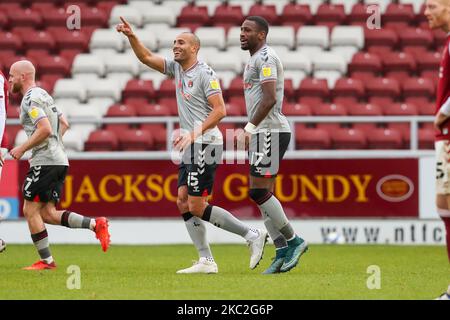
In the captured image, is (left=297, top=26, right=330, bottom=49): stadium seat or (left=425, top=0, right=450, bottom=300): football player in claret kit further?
(left=297, top=26, right=330, bottom=49): stadium seat

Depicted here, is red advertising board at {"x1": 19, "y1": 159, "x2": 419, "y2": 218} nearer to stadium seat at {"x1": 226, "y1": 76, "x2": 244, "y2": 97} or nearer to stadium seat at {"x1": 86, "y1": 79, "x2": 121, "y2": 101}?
stadium seat at {"x1": 226, "y1": 76, "x2": 244, "y2": 97}

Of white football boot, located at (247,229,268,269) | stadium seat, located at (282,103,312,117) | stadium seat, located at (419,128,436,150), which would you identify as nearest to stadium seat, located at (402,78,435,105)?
stadium seat, located at (419,128,436,150)

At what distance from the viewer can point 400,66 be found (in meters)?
18.8

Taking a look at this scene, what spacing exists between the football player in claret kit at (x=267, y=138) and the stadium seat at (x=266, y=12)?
1031cm

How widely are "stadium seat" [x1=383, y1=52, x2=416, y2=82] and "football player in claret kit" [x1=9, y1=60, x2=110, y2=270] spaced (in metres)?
9.20

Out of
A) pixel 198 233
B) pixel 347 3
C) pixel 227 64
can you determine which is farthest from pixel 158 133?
pixel 198 233

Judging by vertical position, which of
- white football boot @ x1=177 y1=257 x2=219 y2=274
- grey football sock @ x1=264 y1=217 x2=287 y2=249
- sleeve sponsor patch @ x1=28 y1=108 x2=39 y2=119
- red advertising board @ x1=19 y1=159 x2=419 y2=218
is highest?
sleeve sponsor patch @ x1=28 y1=108 x2=39 y2=119

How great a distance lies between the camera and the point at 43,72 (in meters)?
19.2

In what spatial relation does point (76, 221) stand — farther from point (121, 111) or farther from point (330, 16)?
point (330, 16)

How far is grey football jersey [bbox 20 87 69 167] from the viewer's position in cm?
1034

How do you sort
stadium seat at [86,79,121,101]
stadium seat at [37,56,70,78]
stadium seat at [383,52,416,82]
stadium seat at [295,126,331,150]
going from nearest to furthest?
stadium seat at [295,126,331,150], stadium seat at [86,79,121,101], stadium seat at [383,52,416,82], stadium seat at [37,56,70,78]

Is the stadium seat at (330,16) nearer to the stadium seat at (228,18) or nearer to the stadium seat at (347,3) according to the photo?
the stadium seat at (347,3)

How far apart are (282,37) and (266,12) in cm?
93
